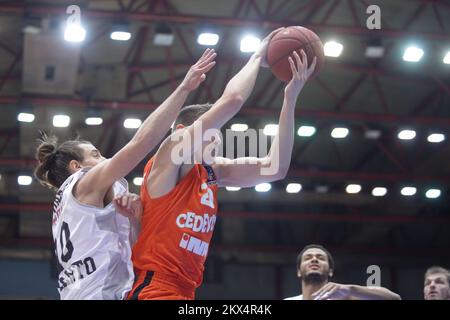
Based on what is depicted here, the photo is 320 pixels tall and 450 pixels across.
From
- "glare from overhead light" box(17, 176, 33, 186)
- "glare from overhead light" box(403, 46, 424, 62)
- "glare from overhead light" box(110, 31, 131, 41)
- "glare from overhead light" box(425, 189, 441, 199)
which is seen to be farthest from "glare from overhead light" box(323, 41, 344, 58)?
"glare from overhead light" box(17, 176, 33, 186)

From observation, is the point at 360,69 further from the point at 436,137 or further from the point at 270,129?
the point at 436,137

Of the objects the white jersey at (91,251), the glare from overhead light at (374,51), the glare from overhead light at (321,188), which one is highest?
the glare from overhead light at (374,51)

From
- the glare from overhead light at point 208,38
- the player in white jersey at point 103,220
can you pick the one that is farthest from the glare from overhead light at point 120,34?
the player in white jersey at point 103,220

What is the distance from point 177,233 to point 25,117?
429 inches

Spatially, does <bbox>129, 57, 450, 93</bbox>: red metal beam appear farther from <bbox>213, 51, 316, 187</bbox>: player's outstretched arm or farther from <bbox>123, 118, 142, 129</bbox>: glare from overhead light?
<bbox>213, 51, 316, 187</bbox>: player's outstretched arm

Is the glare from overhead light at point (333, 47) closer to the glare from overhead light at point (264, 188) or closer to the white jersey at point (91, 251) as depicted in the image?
the glare from overhead light at point (264, 188)

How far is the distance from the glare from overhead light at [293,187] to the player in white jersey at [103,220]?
12741 mm

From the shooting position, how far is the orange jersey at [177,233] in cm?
424

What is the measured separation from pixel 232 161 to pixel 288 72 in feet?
2.27

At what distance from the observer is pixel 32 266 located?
19359 mm

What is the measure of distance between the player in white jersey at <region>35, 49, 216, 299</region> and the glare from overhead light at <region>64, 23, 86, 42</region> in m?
7.64

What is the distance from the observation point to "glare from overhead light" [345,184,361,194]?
1744 centimetres

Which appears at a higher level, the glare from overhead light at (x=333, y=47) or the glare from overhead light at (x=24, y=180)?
the glare from overhead light at (x=333, y=47)
